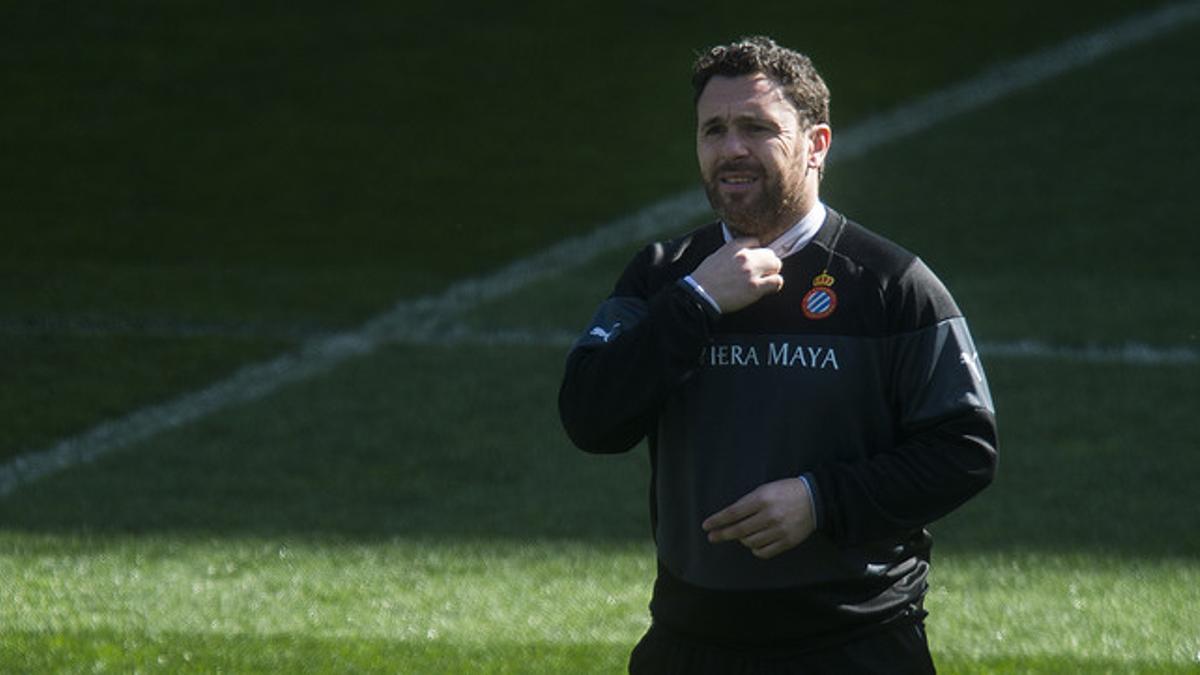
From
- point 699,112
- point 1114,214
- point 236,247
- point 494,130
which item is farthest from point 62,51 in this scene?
point 699,112

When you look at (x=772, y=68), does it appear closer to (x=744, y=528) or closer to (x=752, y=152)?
(x=752, y=152)

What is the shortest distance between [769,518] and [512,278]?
911cm

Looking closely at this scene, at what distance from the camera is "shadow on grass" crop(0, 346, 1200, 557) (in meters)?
7.84

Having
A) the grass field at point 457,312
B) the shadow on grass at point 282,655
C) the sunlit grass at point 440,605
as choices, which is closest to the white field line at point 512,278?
the grass field at point 457,312

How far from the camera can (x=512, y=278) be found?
12109 millimetres

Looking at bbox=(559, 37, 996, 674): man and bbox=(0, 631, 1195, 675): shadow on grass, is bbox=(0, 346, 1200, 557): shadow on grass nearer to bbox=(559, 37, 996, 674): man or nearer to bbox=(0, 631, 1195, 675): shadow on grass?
bbox=(0, 631, 1195, 675): shadow on grass

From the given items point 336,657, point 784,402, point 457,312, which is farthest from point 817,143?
point 457,312

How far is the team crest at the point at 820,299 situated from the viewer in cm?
318

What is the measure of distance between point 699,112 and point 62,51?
15.6m

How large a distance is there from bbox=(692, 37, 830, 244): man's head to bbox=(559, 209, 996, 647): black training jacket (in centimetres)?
9

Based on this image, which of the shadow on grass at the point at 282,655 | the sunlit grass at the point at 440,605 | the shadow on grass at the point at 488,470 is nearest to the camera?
the shadow on grass at the point at 282,655

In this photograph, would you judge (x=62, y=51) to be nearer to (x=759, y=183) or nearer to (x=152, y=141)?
(x=152, y=141)

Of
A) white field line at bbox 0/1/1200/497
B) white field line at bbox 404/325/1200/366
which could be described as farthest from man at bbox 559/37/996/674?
white field line at bbox 404/325/1200/366

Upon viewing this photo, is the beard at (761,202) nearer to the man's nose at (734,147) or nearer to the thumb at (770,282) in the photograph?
the man's nose at (734,147)
